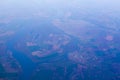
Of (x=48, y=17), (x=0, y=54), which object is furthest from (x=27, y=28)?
(x=0, y=54)

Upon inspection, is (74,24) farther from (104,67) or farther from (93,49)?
(104,67)

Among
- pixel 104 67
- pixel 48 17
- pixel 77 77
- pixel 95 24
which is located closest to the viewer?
pixel 77 77

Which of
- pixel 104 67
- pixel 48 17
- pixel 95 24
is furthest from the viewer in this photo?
pixel 48 17

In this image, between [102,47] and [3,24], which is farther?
[3,24]

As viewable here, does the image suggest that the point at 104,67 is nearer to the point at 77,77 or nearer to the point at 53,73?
the point at 77,77

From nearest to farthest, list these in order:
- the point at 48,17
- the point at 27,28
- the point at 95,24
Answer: the point at 27,28 → the point at 95,24 → the point at 48,17

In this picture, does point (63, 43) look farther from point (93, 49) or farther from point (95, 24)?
point (95, 24)

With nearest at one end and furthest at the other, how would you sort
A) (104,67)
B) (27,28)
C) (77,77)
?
(77,77) < (104,67) < (27,28)

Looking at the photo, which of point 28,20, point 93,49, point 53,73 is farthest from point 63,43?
point 28,20

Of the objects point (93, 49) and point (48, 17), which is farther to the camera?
point (48, 17)
